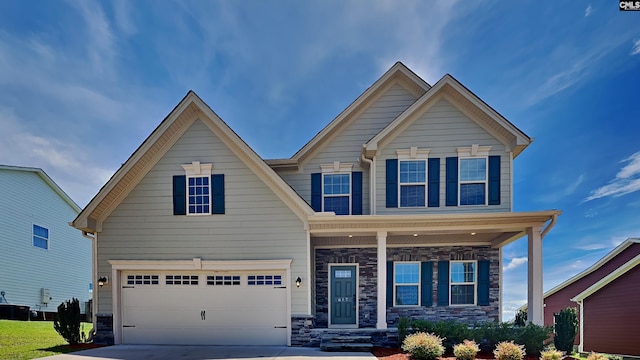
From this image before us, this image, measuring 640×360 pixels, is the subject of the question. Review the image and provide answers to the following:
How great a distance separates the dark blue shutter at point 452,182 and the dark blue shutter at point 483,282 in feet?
8.50

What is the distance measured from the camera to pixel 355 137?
1216 centimetres

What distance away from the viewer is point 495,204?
10.8 metres

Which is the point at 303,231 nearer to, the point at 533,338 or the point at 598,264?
the point at 533,338

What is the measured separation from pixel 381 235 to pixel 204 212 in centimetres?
541

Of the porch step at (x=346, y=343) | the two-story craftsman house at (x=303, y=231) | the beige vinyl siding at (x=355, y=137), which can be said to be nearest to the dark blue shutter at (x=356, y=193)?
the two-story craftsman house at (x=303, y=231)

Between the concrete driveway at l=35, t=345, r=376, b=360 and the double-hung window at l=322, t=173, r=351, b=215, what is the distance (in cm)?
451

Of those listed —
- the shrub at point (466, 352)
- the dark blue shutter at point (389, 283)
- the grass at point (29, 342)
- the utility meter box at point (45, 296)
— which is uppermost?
the dark blue shutter at point (389, 283)

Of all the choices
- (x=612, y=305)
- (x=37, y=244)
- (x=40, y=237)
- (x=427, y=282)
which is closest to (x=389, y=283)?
(x=427, y=282)

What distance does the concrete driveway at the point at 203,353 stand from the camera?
8.33 metres

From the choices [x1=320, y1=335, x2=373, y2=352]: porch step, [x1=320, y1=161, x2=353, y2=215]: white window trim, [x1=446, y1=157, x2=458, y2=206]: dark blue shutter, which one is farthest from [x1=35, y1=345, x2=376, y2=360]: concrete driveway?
[x1=446, y1=157, x2=458, y2=206]: dark blue shutter

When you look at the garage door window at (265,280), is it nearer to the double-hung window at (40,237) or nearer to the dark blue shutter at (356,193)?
the dark blue shutter at (356,193)

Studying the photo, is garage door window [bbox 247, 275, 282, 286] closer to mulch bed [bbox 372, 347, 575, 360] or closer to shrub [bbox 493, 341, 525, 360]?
mulch bed [bbox 372, 347, 575, 360]

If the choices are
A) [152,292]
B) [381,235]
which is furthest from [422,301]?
[152,292]

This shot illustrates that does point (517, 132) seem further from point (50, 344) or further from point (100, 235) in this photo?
point (50, 344)
